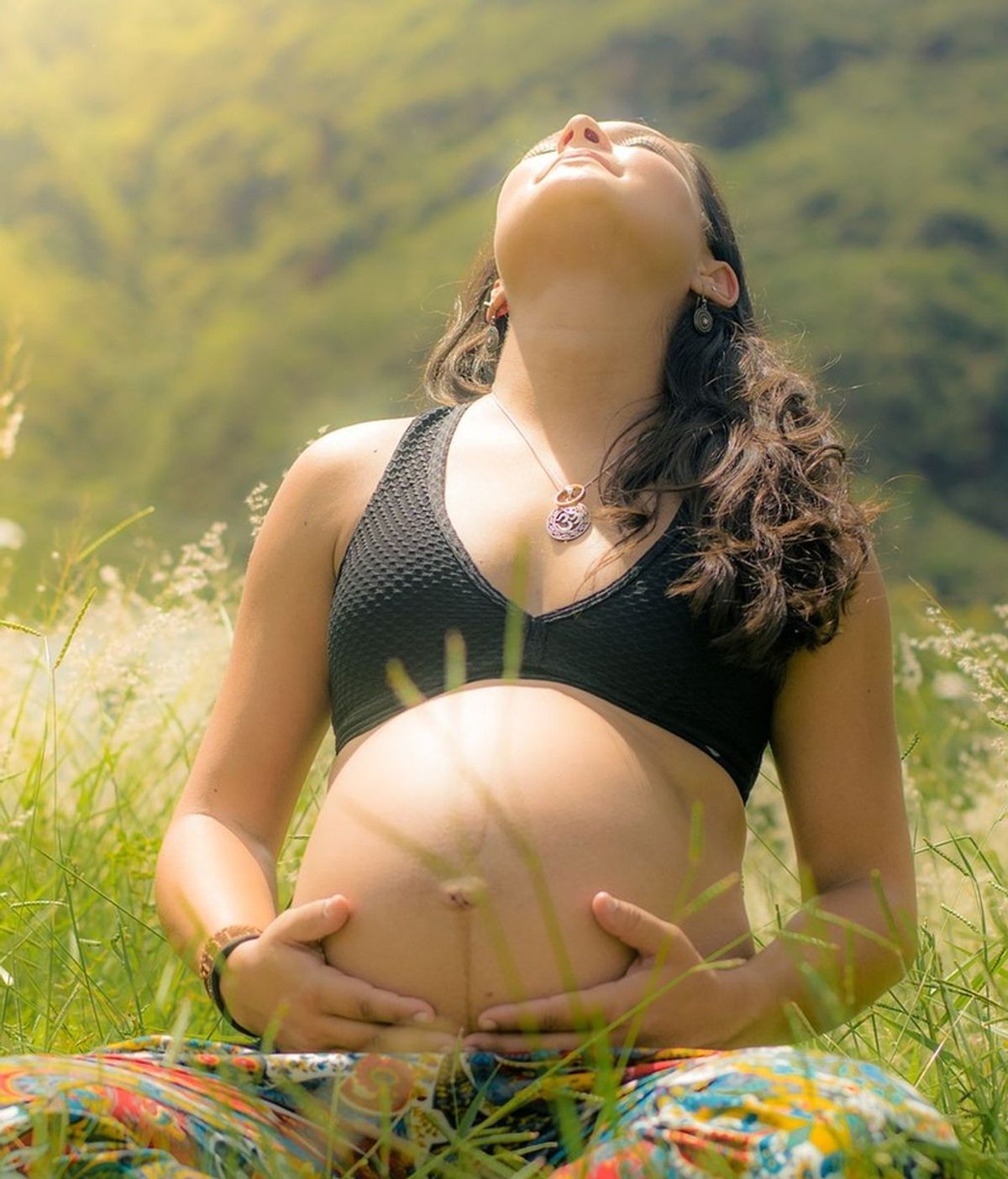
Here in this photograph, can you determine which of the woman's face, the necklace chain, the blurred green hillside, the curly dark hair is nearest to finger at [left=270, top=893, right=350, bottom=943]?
the curly dark hair

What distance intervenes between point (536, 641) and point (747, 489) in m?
0.36

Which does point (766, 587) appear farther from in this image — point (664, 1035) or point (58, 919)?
point (58, 919)

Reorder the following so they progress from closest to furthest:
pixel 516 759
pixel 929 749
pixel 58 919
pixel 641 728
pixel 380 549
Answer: pixel 516 759 < pixel 641 728 < pixel 380 549 < pixel 58 919 < pixel 929 749

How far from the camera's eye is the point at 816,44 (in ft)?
49.5

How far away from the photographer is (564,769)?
1.73 metres

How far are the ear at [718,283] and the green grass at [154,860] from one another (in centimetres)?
55

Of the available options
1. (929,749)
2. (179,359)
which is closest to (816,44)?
(179,359)

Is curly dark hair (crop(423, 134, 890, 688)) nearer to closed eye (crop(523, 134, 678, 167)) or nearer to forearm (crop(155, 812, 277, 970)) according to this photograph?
closed eye (crop(523, 134, 678, 167))

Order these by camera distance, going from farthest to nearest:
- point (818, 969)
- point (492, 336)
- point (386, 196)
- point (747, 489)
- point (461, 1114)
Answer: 1. point (386, 196)
2. point (492, 336)
3. point (747, 489)
4. point (818, 969)
5. point (461, 1114)

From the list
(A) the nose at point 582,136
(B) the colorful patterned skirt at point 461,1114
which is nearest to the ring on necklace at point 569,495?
(A) the nose at point 582,136

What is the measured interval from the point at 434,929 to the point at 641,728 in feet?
1.24

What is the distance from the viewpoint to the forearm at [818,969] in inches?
66.8

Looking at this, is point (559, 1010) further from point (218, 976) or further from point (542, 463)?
point (542, 463)

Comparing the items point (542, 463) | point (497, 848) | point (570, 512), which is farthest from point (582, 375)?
point (497, 848)
